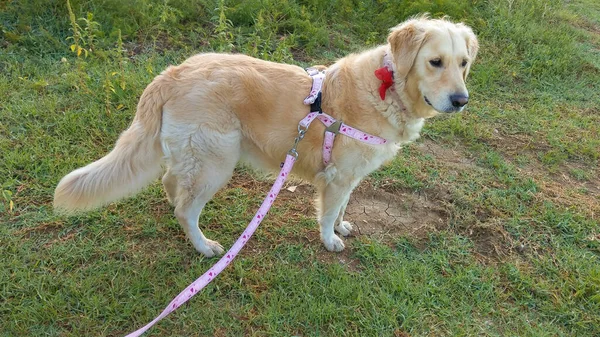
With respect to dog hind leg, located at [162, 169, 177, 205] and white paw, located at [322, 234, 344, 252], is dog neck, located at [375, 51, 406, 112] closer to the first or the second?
white paw, located at [322, 234, 344, 252]

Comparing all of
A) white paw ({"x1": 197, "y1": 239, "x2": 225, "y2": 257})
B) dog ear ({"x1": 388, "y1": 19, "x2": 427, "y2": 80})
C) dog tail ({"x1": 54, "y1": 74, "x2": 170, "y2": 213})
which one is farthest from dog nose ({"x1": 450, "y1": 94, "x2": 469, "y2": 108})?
white paw ({"x1": 197, "y1": 239, "x2": 225, "y2": 257})

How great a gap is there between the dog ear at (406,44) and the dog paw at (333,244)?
4.43 ft

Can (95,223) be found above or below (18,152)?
below

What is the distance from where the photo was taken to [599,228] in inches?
142

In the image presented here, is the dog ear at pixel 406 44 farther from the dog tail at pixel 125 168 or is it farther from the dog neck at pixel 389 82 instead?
the dog tail at pixel 125 168

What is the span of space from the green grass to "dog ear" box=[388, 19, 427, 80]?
1.42m

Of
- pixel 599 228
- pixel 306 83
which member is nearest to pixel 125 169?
pixel 306 83

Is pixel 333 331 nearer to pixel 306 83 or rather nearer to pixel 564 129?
pixel 306 83

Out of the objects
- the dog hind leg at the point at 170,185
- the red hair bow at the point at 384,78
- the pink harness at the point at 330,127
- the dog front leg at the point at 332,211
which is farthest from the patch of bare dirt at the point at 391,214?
the dog hind leg at the point at 170,185

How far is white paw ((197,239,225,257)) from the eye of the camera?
303cm

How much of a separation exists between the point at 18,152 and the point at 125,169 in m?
1.75

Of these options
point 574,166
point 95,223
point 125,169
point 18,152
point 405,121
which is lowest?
point 574,166

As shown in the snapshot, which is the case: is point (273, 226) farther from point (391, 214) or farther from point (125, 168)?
point (125, 168)

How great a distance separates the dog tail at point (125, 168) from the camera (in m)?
2.46
